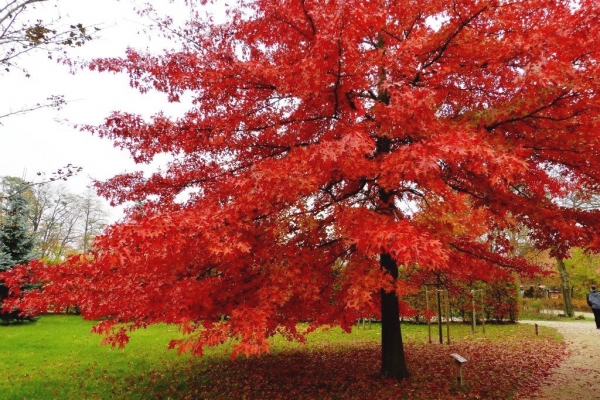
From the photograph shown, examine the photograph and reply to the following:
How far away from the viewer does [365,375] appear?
7.74m

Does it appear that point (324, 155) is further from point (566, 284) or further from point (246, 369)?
point (566, 284)

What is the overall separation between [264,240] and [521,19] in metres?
5.06

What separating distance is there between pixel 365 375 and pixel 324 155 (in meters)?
5.61

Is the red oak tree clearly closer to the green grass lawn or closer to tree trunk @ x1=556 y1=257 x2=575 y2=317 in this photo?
the green grass lawn

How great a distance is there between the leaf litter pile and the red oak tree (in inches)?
80.9

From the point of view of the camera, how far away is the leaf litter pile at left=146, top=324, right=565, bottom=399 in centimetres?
679

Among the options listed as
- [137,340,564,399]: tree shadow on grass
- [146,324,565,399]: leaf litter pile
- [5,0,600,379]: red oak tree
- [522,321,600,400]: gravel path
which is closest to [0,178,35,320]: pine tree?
[137,340,564,399]: tree shadow on grass

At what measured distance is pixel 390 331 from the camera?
24.0 feet

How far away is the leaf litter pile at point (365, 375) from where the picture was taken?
22.3 feet

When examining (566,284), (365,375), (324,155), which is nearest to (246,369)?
(365,375)

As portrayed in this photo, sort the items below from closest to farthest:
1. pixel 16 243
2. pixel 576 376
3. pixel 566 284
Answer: pixel 576 376
pixel 16 243
pixel 566 284

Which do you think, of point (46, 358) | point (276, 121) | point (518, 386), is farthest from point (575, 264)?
point (46, 358)

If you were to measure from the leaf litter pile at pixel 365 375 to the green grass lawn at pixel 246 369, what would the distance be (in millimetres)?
21

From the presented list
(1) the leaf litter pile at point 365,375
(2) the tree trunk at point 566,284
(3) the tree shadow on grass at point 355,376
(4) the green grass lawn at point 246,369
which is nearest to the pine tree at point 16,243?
(4) the green grass lawn at point 246,369
